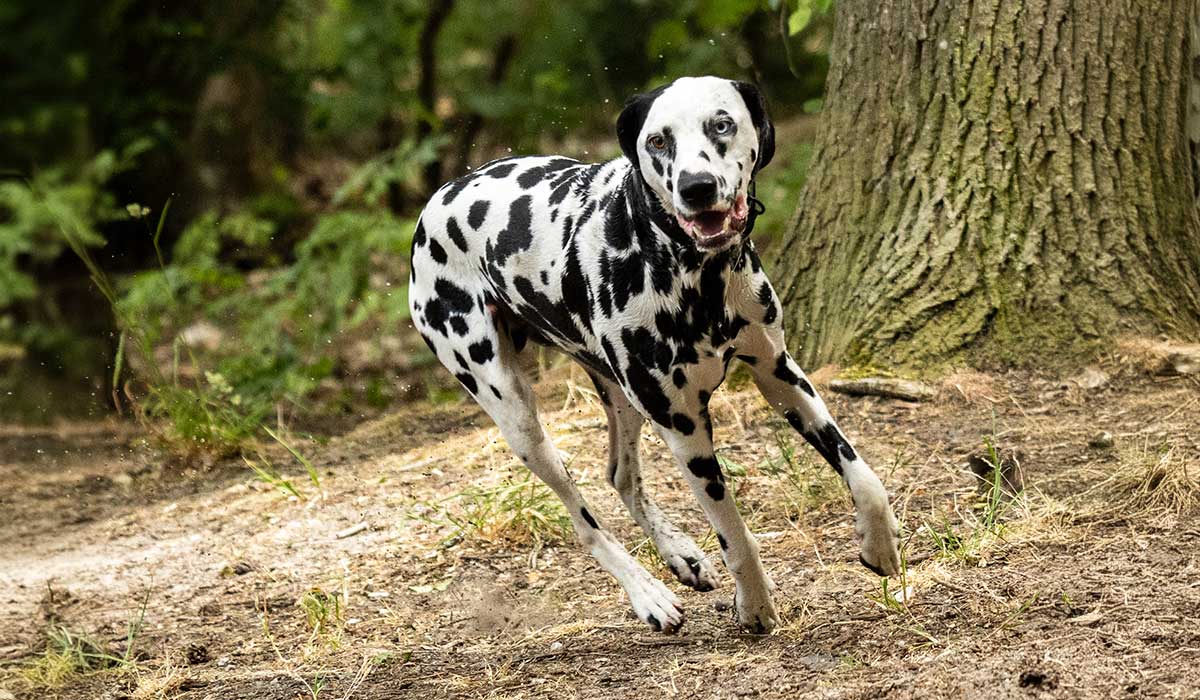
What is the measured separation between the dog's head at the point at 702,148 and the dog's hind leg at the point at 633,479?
1.21 m

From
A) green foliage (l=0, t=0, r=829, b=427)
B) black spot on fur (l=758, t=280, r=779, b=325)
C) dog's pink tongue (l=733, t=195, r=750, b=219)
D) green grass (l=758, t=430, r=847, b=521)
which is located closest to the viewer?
dog's pink tongue (l=733, t=195, r=750, b=219)

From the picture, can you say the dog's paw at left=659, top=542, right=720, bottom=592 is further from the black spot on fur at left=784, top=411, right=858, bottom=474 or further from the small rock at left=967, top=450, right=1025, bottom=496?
the small rock at left=967, top=450, right=1025, bottom=496

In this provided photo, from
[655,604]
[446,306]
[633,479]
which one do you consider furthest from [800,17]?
[655,604]

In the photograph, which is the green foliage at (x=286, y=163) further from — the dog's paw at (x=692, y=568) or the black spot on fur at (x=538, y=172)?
the dog's paw at (x=692, y=568)

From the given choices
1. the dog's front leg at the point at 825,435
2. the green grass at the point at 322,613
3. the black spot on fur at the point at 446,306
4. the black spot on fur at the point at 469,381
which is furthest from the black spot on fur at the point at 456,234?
the green grass at the point at 322,613

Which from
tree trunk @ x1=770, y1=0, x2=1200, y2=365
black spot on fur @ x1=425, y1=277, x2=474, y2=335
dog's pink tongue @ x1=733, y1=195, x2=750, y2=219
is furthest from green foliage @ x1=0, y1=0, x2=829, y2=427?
dog's pink tongue @ x1=733, y1=195, x2=750, y2=219

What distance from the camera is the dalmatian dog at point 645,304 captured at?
3.44 meters

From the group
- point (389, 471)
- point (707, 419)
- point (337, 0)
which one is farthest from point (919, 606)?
point (337, 0)

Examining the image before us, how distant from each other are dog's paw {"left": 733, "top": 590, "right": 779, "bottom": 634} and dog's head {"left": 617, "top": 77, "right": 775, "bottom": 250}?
1.15 meters

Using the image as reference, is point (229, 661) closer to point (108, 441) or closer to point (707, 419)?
point (707, 419)

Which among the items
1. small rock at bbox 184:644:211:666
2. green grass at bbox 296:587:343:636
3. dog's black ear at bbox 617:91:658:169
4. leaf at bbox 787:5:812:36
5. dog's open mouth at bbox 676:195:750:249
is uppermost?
leaf at bbox 787:5:812:36

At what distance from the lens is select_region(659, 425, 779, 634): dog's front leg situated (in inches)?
150

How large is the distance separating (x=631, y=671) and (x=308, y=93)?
850cm

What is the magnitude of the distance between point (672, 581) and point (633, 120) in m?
1.81
